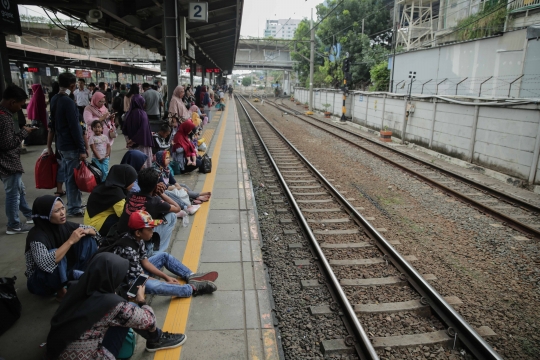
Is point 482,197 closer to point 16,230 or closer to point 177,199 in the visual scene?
point 177,199

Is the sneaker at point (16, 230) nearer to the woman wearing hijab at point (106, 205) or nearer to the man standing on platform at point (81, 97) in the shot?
the woman wearing hijab at point (106, 205)

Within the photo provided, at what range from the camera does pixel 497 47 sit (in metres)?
18.5

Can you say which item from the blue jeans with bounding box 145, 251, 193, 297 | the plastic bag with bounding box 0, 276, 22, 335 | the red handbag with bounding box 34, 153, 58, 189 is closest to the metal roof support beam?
the red handbag with bounding box 34, 153, 58, 189

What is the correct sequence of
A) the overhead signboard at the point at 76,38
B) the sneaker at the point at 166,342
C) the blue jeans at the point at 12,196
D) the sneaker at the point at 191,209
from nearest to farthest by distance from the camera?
the sneaker at the point at 166,342 < the blue jeans at the point at 12,196 < the sneaker at the point at 191,209 < the overhead signboard at the point at 76,38

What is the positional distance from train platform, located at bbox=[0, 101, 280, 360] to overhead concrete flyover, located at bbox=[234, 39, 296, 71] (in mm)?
50270

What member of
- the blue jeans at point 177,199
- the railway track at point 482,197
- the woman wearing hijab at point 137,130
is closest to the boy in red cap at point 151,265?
the blue jeans at point 177,199

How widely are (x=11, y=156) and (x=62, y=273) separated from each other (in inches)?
87.5

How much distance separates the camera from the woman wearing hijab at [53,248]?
318 centimetres

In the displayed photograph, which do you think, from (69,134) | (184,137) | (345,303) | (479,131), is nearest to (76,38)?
(184,137)

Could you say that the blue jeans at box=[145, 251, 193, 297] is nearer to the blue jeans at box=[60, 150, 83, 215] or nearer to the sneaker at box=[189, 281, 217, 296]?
the sneaker at box=[189, 281, 217, 296]

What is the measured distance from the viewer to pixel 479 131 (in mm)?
10828

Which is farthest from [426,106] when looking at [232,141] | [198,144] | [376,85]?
[376,85]

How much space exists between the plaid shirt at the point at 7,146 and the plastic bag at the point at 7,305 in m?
2.01

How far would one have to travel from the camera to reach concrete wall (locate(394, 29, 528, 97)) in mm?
17484
